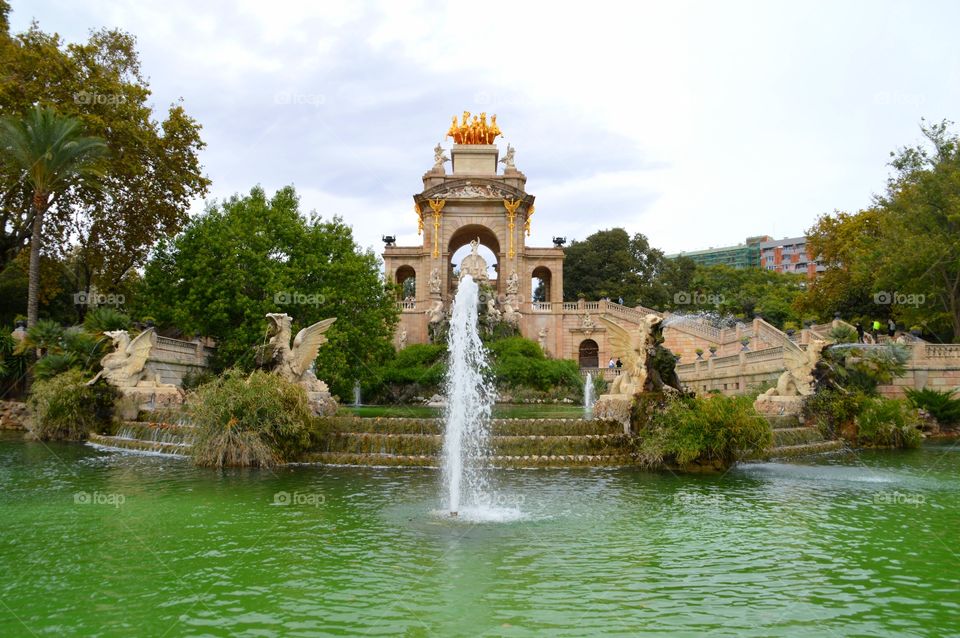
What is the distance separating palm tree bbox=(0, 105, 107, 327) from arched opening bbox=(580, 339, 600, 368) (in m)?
33.9

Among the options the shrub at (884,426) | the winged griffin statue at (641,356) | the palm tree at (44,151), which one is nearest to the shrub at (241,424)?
the winged griffin statue at (641,356)

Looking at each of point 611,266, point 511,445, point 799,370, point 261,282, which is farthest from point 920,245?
point 611,266

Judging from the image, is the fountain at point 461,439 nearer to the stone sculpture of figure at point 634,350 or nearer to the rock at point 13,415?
the stone sculpture of figure at point 634,350

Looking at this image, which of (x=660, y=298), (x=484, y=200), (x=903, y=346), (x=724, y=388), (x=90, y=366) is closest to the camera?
(x=90, y=366)

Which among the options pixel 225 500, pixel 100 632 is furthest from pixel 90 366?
pixel 100 632

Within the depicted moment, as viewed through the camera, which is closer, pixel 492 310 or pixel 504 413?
pixel 504 413

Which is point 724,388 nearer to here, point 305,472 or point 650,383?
point 650,383

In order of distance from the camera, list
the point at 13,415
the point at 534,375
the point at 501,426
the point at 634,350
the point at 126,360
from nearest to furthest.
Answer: the point at 634,350 < the point at 501,426 < the point at 126,360 < the point at 13,415 < the point at 534,375

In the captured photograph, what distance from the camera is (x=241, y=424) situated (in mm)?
13266

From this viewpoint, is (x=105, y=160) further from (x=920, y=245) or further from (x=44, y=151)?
(x=920, y=245)

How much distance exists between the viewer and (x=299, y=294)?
2373cm

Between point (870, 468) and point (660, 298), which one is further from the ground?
point (660, 298)

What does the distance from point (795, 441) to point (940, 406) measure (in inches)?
271

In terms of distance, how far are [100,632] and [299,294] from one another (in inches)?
754
